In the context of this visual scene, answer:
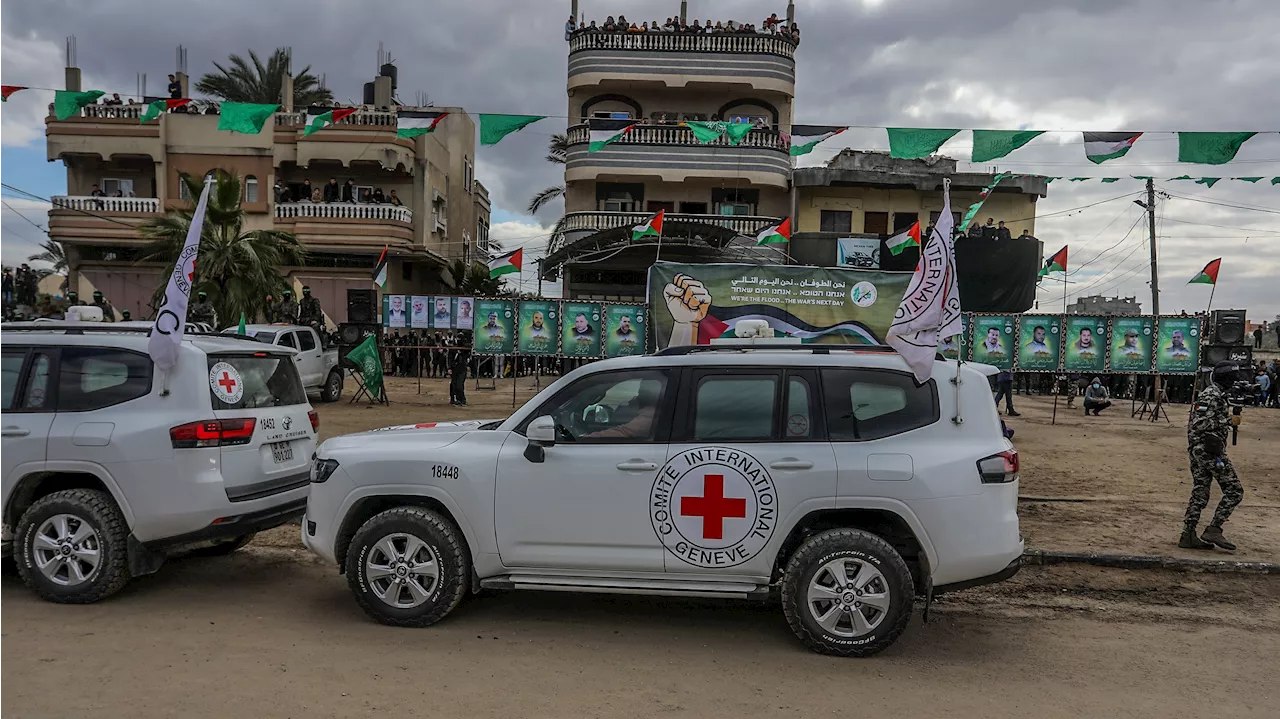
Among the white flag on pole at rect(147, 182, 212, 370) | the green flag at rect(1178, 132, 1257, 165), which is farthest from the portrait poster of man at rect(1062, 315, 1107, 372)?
the white flag on pole at rect(147, 182, 212, 370)

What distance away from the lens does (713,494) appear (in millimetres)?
4793

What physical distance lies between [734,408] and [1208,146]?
10.2 m

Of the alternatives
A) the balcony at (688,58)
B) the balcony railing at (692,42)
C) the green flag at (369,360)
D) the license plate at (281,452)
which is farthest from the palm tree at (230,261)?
the license plate at (281,452)

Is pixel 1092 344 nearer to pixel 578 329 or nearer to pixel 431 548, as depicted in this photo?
pixel 578 329

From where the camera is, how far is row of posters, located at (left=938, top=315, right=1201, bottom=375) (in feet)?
59.3

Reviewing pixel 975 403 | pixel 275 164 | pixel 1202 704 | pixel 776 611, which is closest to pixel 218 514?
pixel 776 611

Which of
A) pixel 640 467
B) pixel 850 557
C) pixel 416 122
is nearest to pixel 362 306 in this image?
pixel 416 122

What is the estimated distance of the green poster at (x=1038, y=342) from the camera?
18.2 metres

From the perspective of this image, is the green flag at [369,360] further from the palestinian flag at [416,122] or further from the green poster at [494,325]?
the palestinian flag at [416,122]

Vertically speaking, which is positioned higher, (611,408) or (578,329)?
(578,329)

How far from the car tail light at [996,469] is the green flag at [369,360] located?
15210mm

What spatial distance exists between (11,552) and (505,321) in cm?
1251

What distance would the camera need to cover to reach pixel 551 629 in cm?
511

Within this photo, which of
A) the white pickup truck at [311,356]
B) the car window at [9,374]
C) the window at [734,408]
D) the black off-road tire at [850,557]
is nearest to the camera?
the black off-road tire at [850,557]
